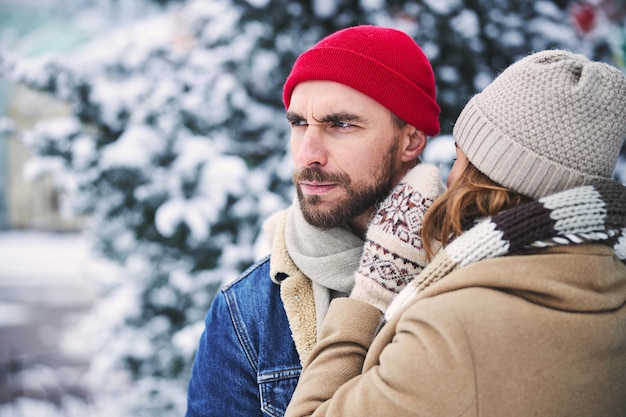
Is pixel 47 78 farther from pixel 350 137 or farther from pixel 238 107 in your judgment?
pixel 350 137

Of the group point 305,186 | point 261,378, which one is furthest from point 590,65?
point 261,378

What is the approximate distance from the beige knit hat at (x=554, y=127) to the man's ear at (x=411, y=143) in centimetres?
60

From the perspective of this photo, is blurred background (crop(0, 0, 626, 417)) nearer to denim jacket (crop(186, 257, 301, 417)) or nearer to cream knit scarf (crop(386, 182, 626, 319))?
denim jacket (crop(186, 257, 301, 417))

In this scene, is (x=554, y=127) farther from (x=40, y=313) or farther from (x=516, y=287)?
(x=40, y=313)

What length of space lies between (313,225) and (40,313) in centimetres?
1022

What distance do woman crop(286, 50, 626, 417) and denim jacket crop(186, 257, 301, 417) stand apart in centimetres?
37

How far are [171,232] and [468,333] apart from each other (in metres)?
2.39

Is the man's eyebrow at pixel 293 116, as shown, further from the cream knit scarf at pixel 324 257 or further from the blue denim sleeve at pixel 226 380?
the blue denim sleeve at pixel 226 380

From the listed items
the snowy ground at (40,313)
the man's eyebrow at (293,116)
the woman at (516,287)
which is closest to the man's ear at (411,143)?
the man's eyebrow at (293,116)

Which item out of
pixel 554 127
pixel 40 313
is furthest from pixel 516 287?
pixel 40 313

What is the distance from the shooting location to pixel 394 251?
159 centimetres

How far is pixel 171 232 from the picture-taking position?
3.33m

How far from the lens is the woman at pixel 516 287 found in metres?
1.21

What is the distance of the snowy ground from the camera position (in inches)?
254
